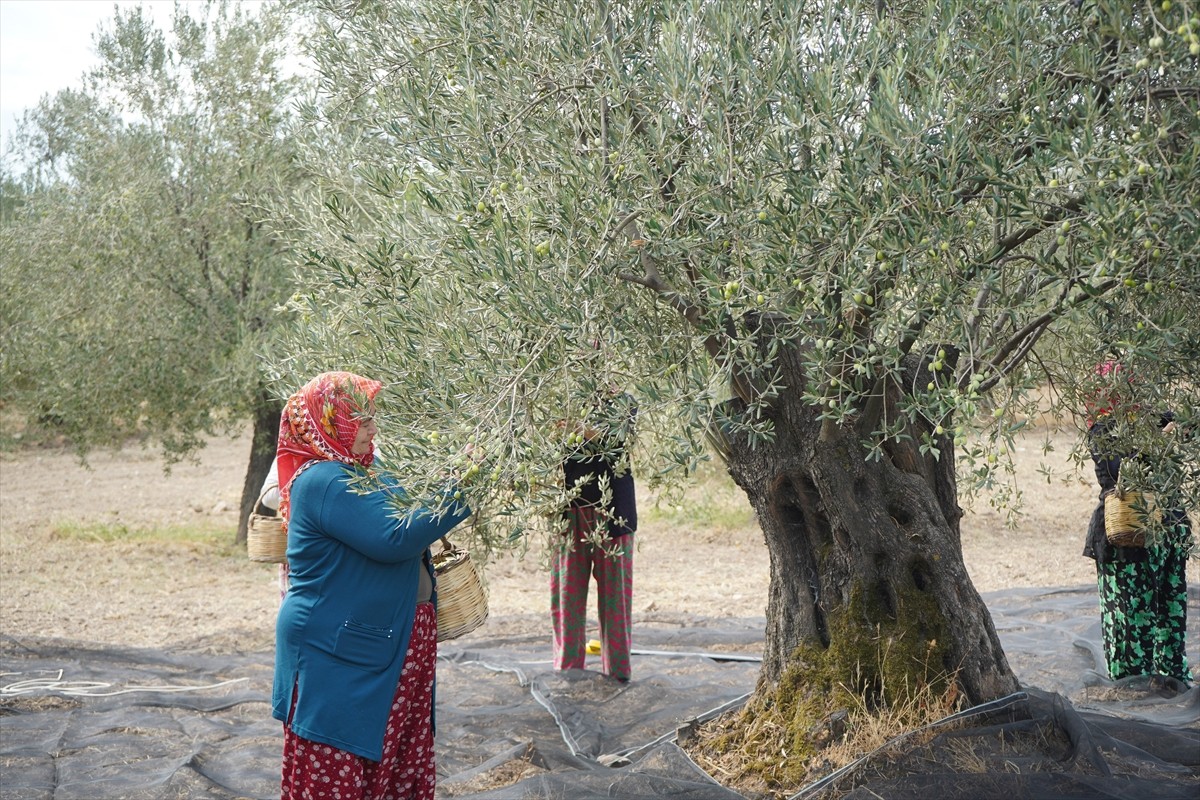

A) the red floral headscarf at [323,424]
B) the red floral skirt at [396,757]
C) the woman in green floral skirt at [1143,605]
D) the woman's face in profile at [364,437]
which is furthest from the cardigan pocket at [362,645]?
the woman in green floral skirt at [1143,605]

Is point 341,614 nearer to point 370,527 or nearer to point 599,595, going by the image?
point 370,527

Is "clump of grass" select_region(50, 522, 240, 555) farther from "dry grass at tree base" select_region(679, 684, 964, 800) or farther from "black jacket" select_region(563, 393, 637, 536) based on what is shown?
"dry grass at tree base" select_region(679, 684, 964, 800)

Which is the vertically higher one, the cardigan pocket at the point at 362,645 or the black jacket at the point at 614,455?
the black jacket at the point at 614,455

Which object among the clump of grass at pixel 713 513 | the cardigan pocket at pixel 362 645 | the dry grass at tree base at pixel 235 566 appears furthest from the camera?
the clump of grass at pixel 713 513

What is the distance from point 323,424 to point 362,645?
85cm

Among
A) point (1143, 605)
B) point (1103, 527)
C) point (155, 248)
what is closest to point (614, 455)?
point (1103, 527)

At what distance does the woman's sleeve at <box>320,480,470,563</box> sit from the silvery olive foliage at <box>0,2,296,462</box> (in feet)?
25.9

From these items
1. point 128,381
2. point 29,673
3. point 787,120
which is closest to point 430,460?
point 787,120

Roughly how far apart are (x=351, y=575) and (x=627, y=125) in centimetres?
195

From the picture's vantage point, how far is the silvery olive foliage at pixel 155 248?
1184 centimetres

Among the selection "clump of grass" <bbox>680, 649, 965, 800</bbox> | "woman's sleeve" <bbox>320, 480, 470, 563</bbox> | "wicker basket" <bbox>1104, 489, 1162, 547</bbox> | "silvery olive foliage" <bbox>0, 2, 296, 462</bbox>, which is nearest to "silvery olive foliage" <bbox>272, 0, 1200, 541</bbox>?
"woman's sleeve" <bbox>320, 480, 470, 563</bbox>

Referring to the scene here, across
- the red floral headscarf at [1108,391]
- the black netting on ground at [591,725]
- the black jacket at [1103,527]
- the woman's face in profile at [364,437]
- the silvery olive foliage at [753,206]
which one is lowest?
the black netting on ground at [591,725]

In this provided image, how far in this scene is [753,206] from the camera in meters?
3.30

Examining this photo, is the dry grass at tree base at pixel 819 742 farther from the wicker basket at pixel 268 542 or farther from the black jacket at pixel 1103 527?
the wicker basket at pixel 268 542
